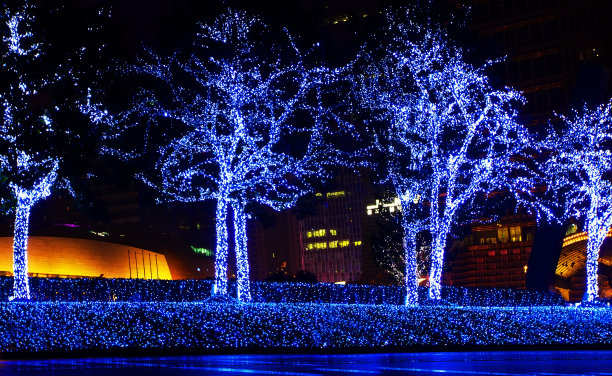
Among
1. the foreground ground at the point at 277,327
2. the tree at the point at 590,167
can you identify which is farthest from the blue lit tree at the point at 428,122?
the foreground ground at the point at 277,327

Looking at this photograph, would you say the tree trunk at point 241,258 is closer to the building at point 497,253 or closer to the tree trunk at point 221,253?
the tree trunk at point 221,253

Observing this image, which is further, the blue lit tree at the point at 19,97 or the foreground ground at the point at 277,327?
the foreground ground at the point at 277,327

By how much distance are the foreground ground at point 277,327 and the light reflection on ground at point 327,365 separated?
1239 mm

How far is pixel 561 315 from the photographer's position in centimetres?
2438

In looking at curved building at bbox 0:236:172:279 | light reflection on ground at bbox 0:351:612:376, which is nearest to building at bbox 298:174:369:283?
curved building at bbox 0:236:172:279

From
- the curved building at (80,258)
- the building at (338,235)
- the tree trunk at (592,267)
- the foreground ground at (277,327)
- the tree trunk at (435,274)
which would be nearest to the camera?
the foreground ground at (277,327)

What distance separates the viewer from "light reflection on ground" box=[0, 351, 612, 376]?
1431 cm

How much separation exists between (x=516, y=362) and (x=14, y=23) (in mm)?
13566

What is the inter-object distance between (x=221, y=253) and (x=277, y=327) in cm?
526

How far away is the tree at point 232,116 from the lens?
2548 centimetres

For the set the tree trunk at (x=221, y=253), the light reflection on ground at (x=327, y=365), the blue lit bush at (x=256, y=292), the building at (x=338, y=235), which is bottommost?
the light reflection on ground at (x=327, y=365)

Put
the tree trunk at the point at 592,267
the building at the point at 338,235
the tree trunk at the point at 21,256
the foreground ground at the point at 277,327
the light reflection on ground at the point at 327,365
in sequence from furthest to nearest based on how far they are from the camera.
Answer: the building at the point at 338,235 < the tree trunk at the point at 592,267 < the tree trunk at the point at 21,256 < the foreground ground at the point at 277,327 < the light reflection on ground at the point at 327,365

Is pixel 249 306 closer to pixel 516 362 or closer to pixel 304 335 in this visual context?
pixel 304 335

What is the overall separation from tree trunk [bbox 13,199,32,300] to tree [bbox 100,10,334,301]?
3.86 metres
